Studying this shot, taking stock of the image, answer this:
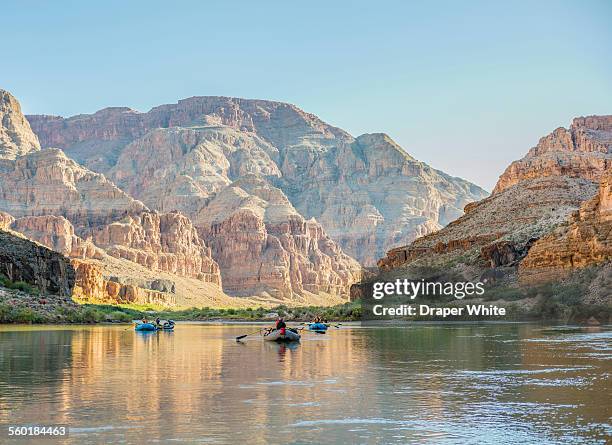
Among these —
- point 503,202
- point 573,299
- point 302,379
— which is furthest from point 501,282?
point 302,379

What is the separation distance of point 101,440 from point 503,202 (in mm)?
148437

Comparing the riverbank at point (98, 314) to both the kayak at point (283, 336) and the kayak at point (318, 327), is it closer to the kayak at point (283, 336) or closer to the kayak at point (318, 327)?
the kayak at point (318, 327)

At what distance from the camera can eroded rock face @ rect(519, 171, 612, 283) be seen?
11056 centimetres

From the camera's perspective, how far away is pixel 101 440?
80.3ft

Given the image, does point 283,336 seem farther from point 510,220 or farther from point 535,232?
point 510,220

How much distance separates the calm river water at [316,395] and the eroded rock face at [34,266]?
81.7 m

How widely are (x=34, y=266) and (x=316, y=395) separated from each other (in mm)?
113604

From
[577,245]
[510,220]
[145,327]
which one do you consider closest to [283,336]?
[145,327]

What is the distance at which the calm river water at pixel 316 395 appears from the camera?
1007 inches

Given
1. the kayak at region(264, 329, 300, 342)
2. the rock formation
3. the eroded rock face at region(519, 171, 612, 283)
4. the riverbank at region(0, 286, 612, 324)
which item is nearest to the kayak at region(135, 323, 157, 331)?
the riverbank at region(0, 286, 612, 324)

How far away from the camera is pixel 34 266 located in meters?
140

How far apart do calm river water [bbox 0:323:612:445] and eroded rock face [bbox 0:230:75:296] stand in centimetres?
8167

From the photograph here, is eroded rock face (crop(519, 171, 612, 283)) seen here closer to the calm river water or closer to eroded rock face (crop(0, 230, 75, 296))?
the calm river water

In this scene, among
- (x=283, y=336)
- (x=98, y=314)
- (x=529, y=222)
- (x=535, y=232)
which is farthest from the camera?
(x=529, y=222)
